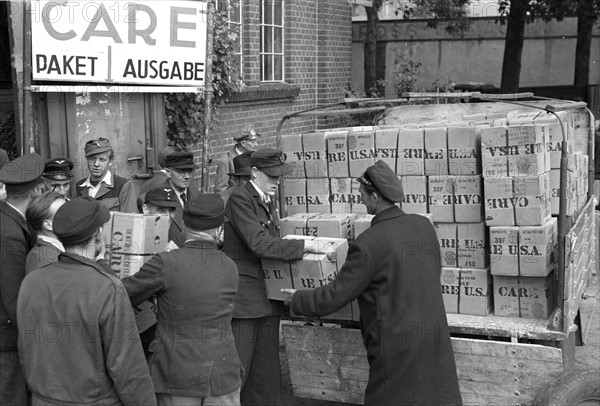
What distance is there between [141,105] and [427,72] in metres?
13.3

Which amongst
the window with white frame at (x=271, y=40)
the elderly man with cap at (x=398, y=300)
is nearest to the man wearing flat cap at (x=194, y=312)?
the elderly man with cap at (x=398, y=300)

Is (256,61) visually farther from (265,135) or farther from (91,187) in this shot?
(91,187)

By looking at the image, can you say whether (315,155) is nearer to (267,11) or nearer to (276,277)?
(276,277)

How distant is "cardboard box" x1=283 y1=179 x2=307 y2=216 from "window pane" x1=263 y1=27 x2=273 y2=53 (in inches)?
237

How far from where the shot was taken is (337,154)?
568 cm

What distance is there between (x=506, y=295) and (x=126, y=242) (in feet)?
8.14

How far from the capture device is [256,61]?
431 inches

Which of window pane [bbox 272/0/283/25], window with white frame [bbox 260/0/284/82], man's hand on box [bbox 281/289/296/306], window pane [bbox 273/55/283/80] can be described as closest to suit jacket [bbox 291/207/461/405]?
man's hand on box [bbox 281/289/296/306]

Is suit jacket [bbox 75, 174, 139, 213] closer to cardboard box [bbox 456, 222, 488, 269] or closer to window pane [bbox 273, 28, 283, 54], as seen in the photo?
cardboard box [bbox 456, 222, 488, 269]

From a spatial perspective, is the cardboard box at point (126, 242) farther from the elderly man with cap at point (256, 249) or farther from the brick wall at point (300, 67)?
the brick wall at point (300, 67)

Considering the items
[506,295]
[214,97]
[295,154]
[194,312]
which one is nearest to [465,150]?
[506,295]

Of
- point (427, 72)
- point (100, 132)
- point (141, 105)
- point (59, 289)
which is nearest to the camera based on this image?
point (59, 289)

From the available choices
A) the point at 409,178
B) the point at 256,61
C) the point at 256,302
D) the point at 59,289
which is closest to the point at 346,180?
the point at 409,178

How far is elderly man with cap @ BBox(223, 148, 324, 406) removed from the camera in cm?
496
